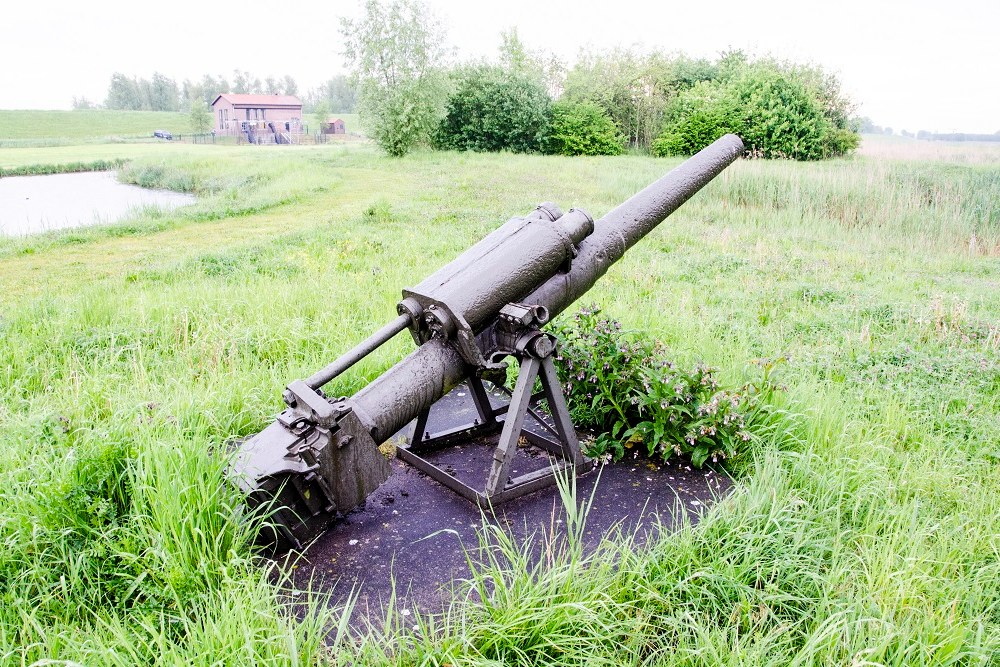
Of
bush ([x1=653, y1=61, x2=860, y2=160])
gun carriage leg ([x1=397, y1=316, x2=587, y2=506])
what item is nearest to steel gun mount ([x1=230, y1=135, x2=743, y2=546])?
gun carriage leg ([x1=397, y1=316, x2=587, y2=506])

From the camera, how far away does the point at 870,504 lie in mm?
3057

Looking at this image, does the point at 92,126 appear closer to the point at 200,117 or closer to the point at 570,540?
the point at 200,117

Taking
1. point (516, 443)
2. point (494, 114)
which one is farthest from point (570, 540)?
point (494, 114)

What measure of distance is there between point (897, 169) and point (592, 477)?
14.9m

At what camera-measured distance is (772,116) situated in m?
25.2

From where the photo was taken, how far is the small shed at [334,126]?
254 ft

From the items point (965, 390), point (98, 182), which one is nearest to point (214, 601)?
point (965, 390)

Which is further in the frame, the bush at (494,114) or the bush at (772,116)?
the bush at (494,114)

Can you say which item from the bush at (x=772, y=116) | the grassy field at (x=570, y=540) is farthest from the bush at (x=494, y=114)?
the grassy field at (x=570, y=540)

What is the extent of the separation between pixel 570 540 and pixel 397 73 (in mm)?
32217

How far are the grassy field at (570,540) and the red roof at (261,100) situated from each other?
65311 millimetres

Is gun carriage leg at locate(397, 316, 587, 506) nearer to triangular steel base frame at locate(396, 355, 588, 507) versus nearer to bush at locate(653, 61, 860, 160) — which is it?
triangular steel base frame at locate(396, 355, 588, 507)

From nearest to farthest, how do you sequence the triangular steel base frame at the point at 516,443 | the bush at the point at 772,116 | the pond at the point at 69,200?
the triangular steel base frame at the point at 516,443
the pond at the point at 69,200
the bush at the point at 772,116

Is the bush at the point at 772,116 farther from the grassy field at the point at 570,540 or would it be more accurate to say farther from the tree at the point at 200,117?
the tree at the point at 200,117
